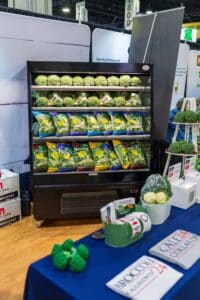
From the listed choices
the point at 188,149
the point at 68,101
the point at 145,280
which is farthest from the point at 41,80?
the point at 145,280

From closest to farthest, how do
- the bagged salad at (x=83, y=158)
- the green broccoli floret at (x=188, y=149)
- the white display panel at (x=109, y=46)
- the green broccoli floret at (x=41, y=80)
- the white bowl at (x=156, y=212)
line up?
the white bowl at (x=156, y=212) → the green broccoli floret at (x=188, y=149) → the green broccoli floret at (x=41, y=80) → the bagged salad at (x=83, y=158) → the white display panel at (x=109, y=46)

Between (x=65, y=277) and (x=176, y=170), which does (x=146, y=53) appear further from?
(x=65, y=277)

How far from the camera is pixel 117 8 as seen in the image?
1423 centimetres

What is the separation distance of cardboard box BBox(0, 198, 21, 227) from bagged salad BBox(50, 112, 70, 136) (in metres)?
0.97

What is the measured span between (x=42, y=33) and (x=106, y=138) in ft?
5.10

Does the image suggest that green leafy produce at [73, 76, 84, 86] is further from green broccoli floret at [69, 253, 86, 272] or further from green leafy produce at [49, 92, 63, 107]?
green broccoli floret at [69, 253, 86, 272]

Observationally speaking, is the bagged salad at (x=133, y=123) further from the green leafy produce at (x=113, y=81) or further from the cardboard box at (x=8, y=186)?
the cardboard box at (x=8, y=186)

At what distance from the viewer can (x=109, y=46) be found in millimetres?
4867

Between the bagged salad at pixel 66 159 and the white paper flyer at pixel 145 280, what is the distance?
2.10m

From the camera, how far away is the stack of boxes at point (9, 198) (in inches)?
146

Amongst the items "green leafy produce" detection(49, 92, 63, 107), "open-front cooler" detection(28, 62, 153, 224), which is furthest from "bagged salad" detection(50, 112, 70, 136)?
"green leafy produce" detection(49, 92, 63, 107)

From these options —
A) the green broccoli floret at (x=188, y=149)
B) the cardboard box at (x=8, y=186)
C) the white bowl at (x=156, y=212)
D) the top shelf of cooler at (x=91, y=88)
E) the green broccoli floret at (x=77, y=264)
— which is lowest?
the cardboard box at (x=8, y=186)

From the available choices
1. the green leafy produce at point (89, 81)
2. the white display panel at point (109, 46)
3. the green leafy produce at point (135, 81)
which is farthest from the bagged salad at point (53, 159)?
the white display panel at point (109, 46)

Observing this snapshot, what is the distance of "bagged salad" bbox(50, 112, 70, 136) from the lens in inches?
142
